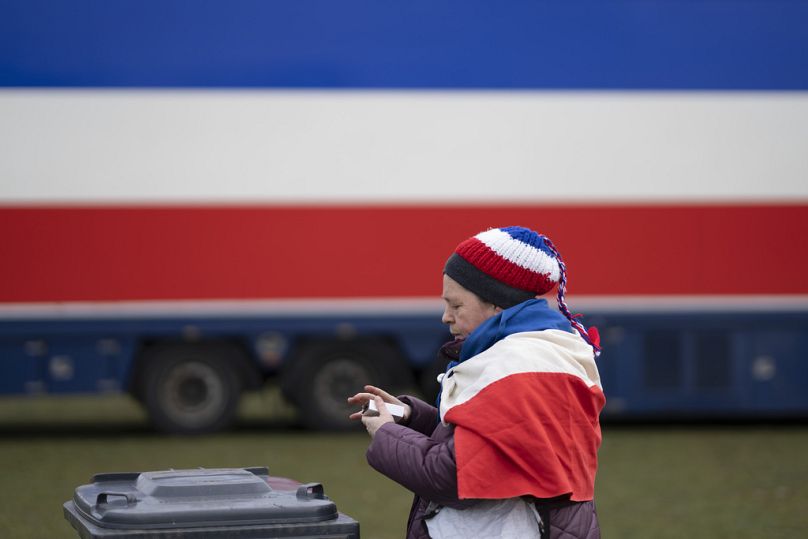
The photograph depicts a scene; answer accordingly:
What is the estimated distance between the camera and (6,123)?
12.0 meters

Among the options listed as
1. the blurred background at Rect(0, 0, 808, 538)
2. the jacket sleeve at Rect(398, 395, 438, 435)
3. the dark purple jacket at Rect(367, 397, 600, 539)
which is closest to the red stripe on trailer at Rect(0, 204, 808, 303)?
the blurred background at Rect(0, 0, 808, 538)

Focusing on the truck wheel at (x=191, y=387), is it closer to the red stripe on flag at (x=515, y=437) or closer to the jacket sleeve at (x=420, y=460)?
the jacket sleeve at (x=420, y=460)

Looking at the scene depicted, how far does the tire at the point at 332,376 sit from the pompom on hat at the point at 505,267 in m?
9.11

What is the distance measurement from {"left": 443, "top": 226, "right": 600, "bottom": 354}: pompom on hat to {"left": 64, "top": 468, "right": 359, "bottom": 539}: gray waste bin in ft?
2.06

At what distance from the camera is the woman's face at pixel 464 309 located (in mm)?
3279

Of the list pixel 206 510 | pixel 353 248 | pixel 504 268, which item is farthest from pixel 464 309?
pixel 353 248

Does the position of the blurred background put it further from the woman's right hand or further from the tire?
the woman's right hand

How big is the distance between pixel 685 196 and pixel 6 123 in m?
6.15

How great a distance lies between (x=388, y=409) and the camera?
11.1 feet

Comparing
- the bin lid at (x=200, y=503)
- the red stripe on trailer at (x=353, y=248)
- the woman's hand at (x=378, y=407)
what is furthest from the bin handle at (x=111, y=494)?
the red stripe on trailer at (x=353, y=248)

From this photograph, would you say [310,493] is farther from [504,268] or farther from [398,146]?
[398,146]

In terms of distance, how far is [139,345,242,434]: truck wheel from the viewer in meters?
12.2

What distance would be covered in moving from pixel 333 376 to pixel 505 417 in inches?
374

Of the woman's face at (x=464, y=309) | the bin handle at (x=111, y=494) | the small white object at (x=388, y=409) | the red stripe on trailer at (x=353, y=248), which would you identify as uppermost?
the woman's face at (x=464, y=309)
